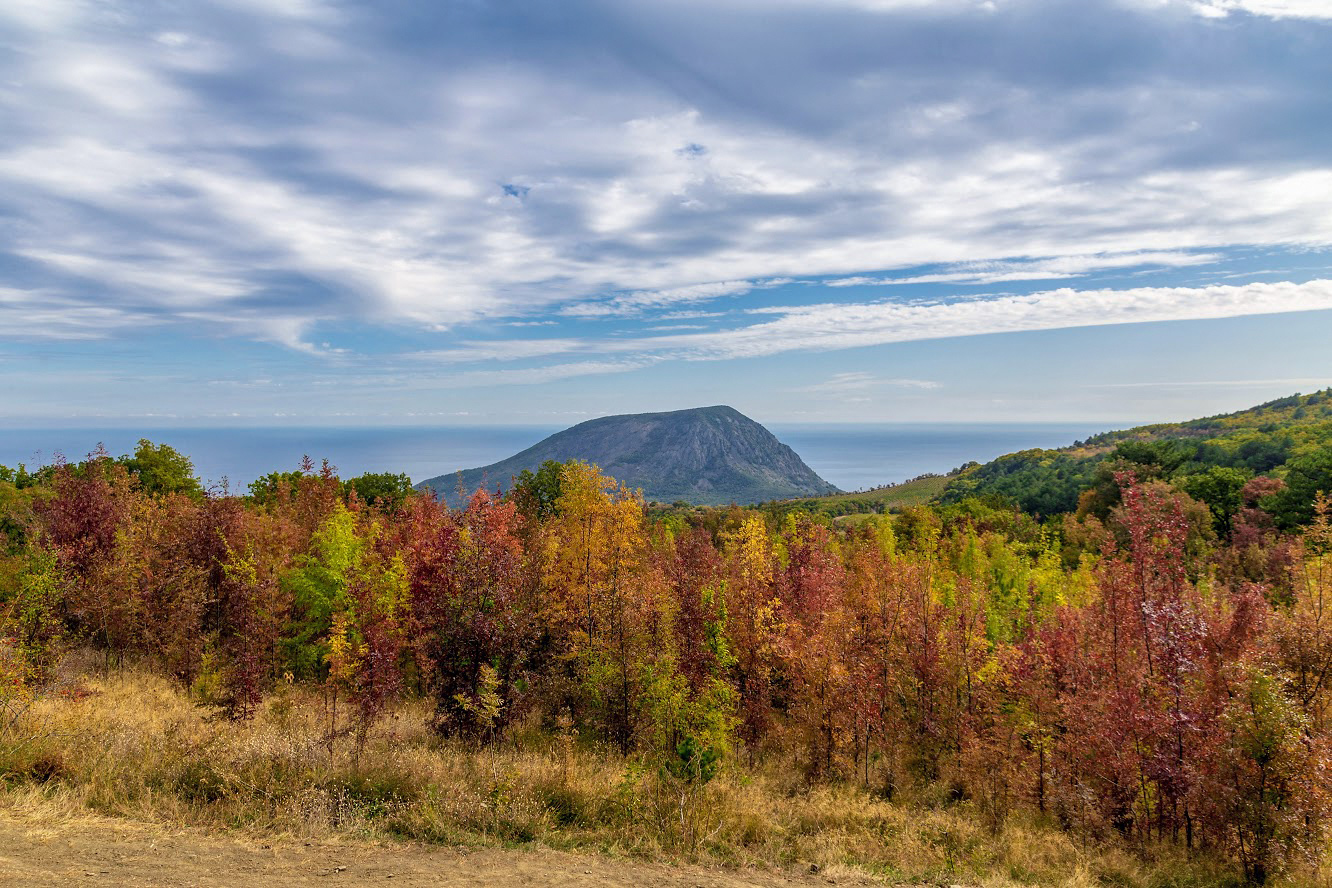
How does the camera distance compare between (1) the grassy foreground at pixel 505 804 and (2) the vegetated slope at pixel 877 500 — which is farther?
(2) the vegetated slope at pixel 877 500

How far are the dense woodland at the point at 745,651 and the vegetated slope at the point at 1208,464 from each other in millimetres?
7391

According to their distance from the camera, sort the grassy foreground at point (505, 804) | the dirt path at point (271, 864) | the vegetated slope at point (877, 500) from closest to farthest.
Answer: the dirt path at point (271, 864) < the grassy foreground at point (505, 804) < the vegetated slope at point (877, 500)

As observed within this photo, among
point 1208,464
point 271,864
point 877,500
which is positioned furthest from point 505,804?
point 877,500

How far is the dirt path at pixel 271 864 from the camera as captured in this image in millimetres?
9459

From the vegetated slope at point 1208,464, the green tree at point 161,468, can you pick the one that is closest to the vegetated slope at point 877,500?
the vegetated slope at point 1208,464

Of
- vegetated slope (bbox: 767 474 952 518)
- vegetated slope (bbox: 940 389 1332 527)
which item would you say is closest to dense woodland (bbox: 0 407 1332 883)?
vegetated slope (bbox: 940 389 1332 527)

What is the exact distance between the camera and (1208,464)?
273ft

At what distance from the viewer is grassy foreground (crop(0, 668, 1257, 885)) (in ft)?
38.1

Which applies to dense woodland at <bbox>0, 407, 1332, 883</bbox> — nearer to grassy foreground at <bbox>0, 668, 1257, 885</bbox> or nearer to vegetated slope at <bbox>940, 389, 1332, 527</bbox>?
grassy foreground at <bbox>0, 668, 1257, 885</bbox>

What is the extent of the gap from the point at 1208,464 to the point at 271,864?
10878 centimetres

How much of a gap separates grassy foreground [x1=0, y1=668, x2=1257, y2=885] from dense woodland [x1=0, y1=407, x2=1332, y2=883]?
864mm

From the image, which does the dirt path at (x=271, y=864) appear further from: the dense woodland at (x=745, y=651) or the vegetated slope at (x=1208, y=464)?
the vegetated slope at (x=1208, y=464)

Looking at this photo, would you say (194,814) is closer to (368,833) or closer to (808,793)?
(368,833)

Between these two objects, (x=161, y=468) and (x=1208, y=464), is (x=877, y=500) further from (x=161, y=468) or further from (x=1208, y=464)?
(x=161, y=468)
